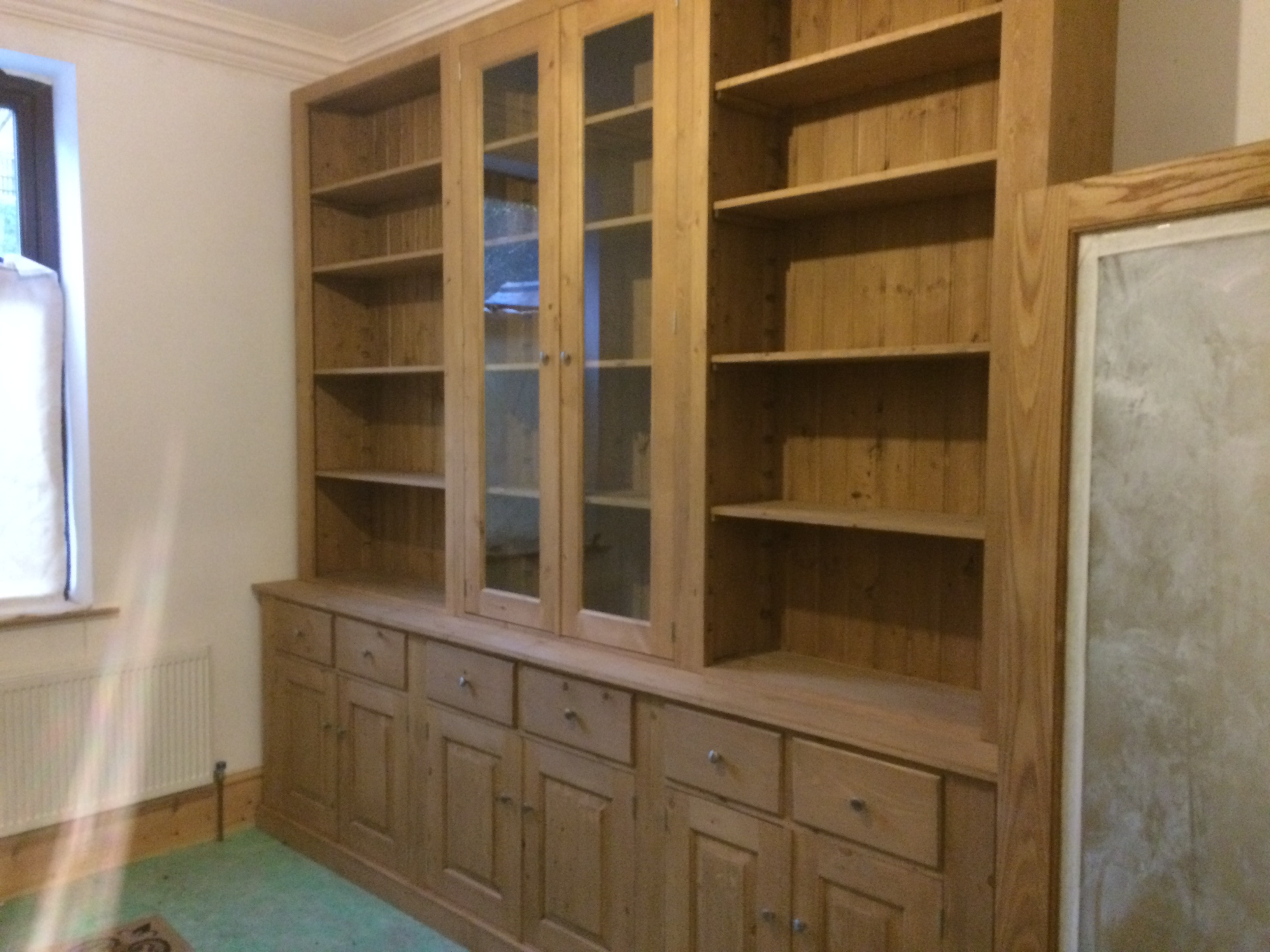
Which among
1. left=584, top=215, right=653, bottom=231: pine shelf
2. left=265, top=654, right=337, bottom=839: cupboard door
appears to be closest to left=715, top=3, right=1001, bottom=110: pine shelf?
left=584, top=215, right=653, bottom=231: pine shelf

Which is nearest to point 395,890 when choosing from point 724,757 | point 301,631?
point 301,631

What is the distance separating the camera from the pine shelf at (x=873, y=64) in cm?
200

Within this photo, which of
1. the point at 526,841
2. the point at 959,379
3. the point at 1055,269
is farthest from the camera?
the point at 526,841

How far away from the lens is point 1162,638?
1532mm

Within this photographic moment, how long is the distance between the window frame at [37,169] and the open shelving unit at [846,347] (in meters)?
2.37

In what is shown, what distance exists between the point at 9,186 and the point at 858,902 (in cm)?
338

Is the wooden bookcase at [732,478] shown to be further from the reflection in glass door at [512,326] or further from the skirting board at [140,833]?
the skirting board at [140,833]

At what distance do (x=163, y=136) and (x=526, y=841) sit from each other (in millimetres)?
2607

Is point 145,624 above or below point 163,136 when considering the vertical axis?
below

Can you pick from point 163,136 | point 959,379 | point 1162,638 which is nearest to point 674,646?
point 959,379

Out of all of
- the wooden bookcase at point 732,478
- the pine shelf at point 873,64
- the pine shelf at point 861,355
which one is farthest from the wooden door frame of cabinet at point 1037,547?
the pine shelf at point 873,64

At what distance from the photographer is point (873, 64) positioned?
2217 millimetres

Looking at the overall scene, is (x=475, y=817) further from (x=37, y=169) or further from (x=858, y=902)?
(x=37, y=169)

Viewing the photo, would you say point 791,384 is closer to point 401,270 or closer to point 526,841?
point 526,841
